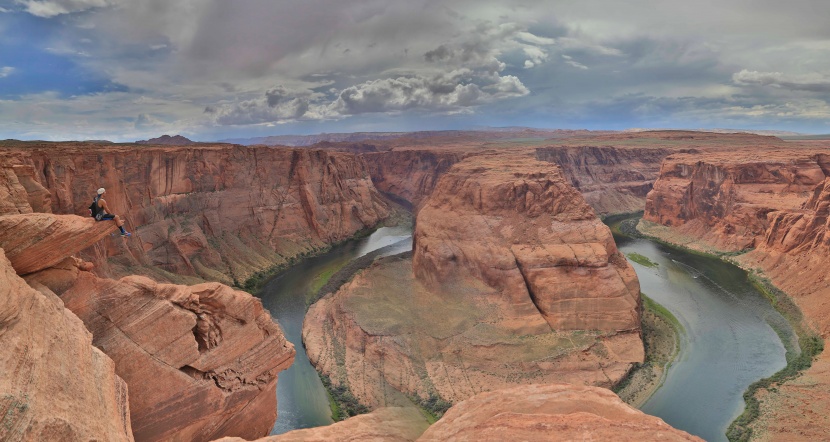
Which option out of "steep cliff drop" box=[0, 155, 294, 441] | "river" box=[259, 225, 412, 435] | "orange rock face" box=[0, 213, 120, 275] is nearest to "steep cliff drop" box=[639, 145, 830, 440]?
"river" box=[259, 225, 412, 435]

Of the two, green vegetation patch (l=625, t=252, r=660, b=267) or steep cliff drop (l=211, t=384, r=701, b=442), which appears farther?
green vegetation patch (l=625, t=252, r=660, b=267)

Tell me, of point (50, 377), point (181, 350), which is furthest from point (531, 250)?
point (50, 377)

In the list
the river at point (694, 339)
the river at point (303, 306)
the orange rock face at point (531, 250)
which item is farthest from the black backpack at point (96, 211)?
the orange rock face at point (531, 250)

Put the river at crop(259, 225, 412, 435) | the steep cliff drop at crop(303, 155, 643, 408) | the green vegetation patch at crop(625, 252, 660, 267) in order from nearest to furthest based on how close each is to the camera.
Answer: the river at crop(259, 225, 412, 435), the steep cliff drop at crop(303, 155, 643, 408), the green vegetation patch at crop(625, 252, 660, 267)

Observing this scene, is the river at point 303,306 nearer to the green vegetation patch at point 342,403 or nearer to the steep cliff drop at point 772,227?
the green vegetation patch at point 342,403

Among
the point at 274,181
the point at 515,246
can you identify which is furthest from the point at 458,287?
the point at 274,181

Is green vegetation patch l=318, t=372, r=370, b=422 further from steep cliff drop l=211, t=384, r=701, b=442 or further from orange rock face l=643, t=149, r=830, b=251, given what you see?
orange rock face l=643, t=149, r=830, b=251
